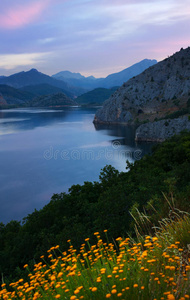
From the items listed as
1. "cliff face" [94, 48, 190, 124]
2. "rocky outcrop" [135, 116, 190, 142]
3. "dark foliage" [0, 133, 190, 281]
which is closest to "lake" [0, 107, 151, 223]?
"rocky outcrop" [135, 116, 190, 142]

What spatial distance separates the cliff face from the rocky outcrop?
84.3ft

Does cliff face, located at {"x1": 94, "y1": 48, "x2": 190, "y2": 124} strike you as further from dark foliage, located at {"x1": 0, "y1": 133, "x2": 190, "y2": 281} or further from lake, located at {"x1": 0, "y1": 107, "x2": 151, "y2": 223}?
dark foliage, located at {"x1": 0, "y1": 133, "x2": 190, "y2": 281}

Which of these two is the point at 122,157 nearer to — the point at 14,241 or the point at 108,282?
the point at 14,241

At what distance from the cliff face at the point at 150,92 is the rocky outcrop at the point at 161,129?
25692 millimetres

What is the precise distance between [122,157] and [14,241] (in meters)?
45.8

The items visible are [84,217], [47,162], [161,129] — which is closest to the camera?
[84,217]

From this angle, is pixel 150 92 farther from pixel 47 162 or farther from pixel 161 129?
pixel 47 162

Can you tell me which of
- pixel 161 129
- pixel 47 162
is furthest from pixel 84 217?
pixel 161 129

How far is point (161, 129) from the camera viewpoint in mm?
73812

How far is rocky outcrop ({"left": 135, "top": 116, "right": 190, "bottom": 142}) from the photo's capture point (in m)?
67.2

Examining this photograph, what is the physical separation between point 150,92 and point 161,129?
5148 cm

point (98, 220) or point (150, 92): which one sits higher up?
A: point (150, 92)

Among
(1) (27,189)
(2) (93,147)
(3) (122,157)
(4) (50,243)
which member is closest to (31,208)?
(1) (27,189)

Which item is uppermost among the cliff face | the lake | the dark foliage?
the cliff face
